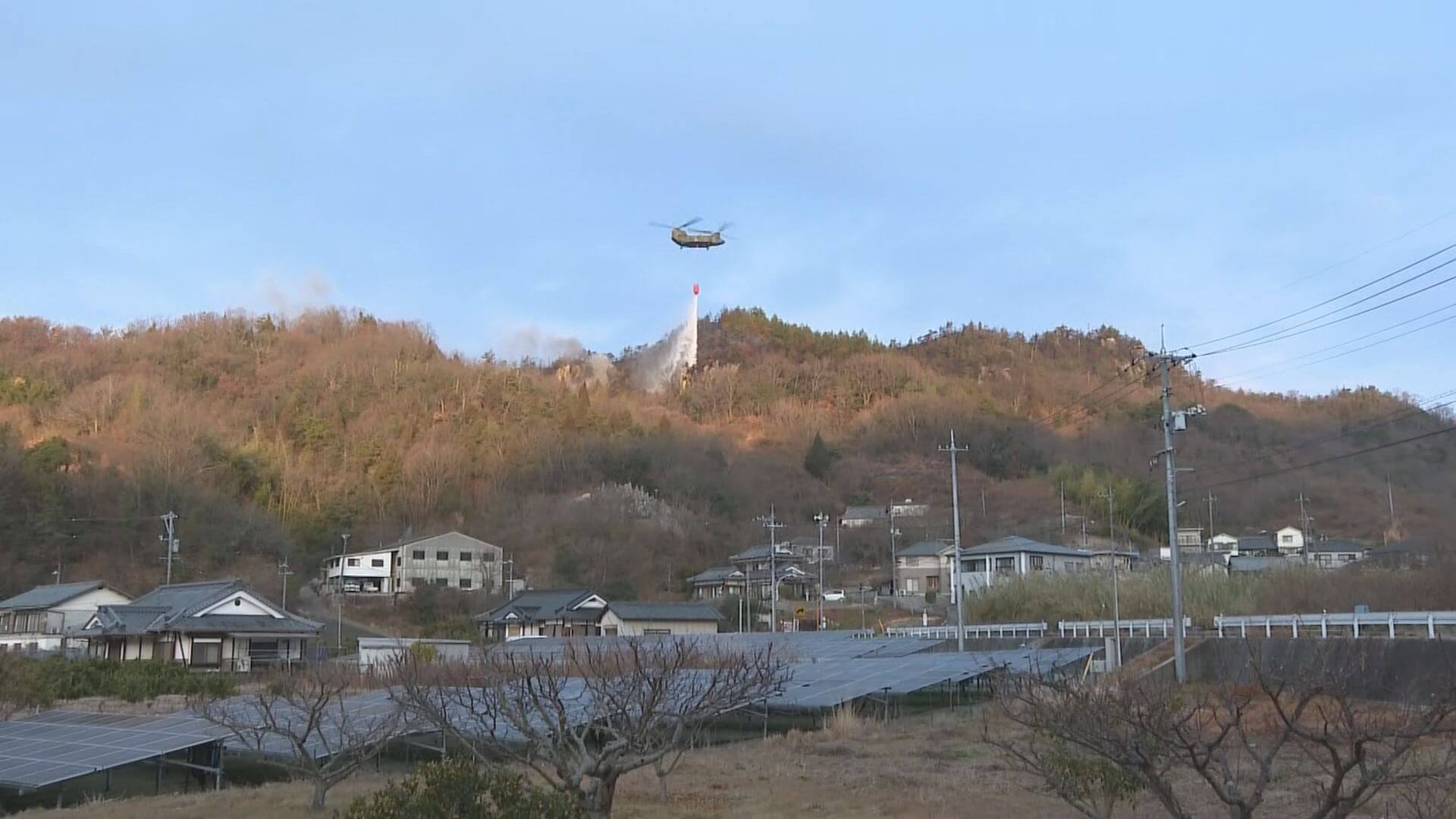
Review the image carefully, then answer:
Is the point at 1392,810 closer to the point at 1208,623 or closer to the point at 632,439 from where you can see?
the point at 1208,623

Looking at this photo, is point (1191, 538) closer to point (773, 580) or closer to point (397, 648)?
point (773, 580)

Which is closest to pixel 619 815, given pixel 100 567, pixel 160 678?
pixel 160 678

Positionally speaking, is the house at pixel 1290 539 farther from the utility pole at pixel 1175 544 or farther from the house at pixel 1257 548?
the utility pole at pixel 1175 544

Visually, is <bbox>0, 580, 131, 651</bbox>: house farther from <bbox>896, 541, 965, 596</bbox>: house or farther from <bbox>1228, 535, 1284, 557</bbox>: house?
<bbox>1228, 535, 1284, 557</bbox>: house

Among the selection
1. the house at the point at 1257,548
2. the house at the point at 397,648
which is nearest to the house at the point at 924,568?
the house at the point at 1257,548

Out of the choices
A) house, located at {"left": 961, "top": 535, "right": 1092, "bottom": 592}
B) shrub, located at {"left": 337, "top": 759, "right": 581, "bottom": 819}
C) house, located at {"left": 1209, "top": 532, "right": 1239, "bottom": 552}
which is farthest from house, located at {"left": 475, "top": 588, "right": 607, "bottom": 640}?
shrub, located at {"left": 337, "top": 759, "right": 581, "bottom": 819}

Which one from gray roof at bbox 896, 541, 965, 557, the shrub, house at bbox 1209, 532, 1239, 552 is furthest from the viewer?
house at bbox 1209, 532, 1239, 552
